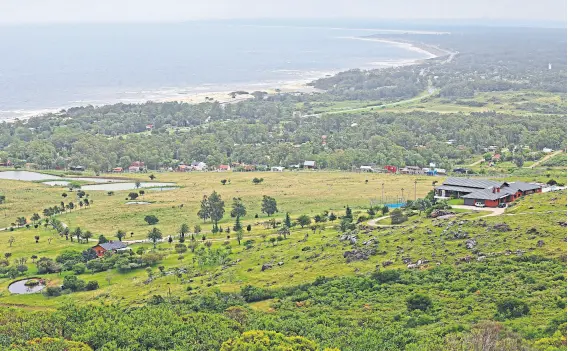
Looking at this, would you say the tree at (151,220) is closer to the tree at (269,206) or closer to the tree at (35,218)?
the tree at (269,206)

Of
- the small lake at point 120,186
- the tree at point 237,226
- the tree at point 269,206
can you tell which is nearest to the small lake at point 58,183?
the small lake at point 120,186

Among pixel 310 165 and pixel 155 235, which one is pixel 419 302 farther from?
pixel 310 165

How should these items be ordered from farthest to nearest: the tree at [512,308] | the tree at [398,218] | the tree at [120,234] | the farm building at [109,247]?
the tree at [120,234], the farm building at [109,247], the tree at [398,218], the tree at [512,308]

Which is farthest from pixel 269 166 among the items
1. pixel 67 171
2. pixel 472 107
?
pixel 472 107

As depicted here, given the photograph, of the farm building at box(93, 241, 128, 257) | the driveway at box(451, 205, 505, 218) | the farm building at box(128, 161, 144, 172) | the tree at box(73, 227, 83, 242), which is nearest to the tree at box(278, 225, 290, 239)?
the farm building at box(93, 241, 128, 257)

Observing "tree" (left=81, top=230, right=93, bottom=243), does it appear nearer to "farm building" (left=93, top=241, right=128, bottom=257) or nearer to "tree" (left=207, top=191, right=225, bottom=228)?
"farm building" (left=93, top=241, right=128, bottom=257)

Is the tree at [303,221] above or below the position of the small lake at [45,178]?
above

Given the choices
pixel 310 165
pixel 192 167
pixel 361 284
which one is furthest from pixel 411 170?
pixel 361 284
